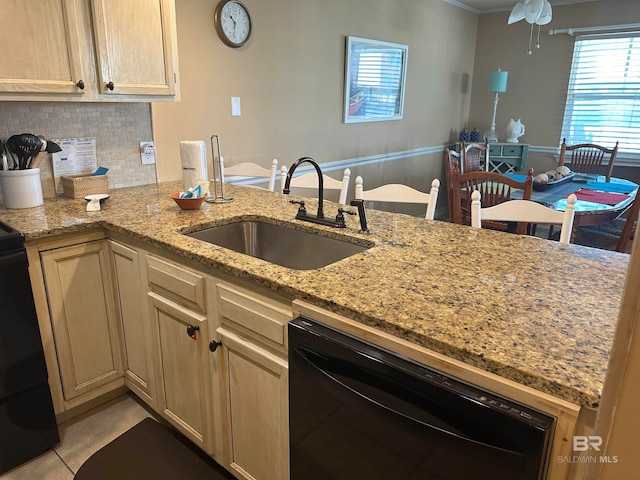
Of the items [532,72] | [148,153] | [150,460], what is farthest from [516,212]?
[532,72]

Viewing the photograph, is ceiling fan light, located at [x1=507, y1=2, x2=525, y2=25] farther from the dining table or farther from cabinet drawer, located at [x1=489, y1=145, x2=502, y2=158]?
cabinet drawer, located at [x1=489, y1=145, x2=502, y2=158]

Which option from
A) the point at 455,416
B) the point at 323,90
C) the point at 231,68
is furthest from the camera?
the point at 323,90

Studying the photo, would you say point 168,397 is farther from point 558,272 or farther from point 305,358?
point 558,272

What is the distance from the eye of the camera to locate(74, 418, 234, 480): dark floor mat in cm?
174

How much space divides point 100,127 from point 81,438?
60.3 inches

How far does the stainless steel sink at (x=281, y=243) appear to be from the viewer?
179cm

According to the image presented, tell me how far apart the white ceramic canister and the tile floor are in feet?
3.34

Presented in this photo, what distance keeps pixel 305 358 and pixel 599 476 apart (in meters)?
0.76

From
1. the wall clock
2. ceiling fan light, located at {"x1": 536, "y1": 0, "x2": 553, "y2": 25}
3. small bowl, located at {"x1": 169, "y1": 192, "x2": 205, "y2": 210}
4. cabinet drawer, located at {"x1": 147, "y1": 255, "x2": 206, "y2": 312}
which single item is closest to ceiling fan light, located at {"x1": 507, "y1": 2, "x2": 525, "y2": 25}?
ceiling fan light, located at {"x1": 536, "y1": 0, "x2": 553, "y2": 25}

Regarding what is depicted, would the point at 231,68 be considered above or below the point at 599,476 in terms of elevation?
above

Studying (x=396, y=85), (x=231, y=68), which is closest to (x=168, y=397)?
(x=231, y=68)

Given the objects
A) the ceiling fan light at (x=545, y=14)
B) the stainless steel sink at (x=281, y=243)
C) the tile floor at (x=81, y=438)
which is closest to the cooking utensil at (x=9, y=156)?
the stainless steel sink at (x=281, y=243)

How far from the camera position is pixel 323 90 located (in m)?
3.68

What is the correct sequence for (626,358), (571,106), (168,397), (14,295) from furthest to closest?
(571,106), (168,397), (14,295), (626,358)
